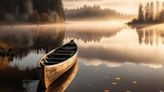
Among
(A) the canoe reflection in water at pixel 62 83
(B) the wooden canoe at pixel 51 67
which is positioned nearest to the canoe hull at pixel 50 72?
(B) the wooden canoe at pixel 51 67

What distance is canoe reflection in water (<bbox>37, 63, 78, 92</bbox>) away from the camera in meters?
35.9

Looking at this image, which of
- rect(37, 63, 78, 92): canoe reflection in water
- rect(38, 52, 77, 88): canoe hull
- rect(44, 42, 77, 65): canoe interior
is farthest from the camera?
rect(44, 42, 77, 65): canoe interior

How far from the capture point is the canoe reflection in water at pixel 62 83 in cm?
3588

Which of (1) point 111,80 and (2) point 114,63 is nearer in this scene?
(1) point 111,80

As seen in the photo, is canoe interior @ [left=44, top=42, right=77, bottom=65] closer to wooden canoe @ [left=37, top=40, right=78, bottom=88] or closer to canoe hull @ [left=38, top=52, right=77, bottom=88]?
wooden canoe @ [left=37, top=40, right=78, bottom=88]

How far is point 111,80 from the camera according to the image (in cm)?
4144

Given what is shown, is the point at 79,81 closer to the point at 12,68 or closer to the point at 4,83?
the point at 4,83

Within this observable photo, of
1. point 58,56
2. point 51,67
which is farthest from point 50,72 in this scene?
point 58,56

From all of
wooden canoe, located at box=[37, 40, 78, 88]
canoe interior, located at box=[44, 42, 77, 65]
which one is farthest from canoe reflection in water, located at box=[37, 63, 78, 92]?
canoe interior, located at box=[44, 42, 77, 65]

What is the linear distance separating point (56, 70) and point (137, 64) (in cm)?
1968

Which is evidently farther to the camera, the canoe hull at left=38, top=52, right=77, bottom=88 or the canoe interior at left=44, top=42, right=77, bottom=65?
the canoe interior at left=44, top=42, right=77, bottom=65

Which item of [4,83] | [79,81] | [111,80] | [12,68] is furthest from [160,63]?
[4,83]

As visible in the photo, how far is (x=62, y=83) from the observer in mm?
39250

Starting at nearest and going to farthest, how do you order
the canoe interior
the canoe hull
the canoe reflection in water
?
the canoe hull, the canoe reflection in water, the canoe interior
